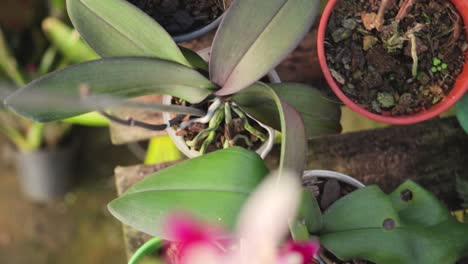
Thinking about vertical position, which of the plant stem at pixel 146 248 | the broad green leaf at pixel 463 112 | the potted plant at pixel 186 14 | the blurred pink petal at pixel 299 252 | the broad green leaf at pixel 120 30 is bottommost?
the plant stem at pixel 146 248

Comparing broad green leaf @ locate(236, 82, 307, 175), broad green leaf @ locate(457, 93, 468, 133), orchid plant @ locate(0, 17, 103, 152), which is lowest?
orchid plant @ locate(0, 17, 103, 152)

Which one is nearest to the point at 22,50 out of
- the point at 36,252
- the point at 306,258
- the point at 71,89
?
the point at 36,252

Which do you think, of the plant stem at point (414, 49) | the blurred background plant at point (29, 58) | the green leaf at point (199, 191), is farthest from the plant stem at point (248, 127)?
the blurred background plant at point (29, 58)

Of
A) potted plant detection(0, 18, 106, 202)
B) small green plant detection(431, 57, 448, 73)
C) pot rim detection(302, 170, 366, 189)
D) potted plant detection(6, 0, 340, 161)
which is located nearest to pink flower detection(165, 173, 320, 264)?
potted plant detection(6, 0, 340, 161)

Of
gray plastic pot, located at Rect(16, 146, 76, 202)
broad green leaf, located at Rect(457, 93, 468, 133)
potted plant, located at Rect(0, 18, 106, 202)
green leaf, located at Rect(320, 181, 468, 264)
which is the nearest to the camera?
green leaf, located at Rect(320, 181, 468, 264)

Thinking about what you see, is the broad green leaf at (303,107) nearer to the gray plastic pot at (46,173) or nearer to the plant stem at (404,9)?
the plant stem at (404,9)

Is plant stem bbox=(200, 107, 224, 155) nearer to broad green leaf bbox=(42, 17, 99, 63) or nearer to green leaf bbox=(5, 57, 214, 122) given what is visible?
green leaf bbox=(5, 57, 214, 122)
